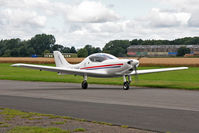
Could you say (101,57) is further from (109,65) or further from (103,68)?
(109,65)

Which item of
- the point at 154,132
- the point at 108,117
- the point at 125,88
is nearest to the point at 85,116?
the point at 108,117

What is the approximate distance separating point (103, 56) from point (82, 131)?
50.8 feet

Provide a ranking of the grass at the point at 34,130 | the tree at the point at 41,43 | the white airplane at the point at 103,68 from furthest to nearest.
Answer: the tree at the point at 41,43 < the white airplane at the point at 103,68 < the grass at the point at 34,130

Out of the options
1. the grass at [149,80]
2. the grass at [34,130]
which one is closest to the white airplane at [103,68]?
the grass at [149,80]

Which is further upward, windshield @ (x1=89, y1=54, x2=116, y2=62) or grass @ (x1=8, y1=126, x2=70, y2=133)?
windshield @ (x1=89, y1=54, x2=116, y2=62)

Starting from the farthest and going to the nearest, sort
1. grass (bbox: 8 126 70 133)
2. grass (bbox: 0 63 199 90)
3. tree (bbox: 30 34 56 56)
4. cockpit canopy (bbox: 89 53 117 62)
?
1. tree (bbox: 30 34 56 56)
2. grass (bbox: 0 63 199 90)
3. cockpit canopy (bbox: 89 53 117 62)
4. grass (bbox: 8 126 70 133)

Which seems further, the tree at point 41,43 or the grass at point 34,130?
the tree at point 41,43

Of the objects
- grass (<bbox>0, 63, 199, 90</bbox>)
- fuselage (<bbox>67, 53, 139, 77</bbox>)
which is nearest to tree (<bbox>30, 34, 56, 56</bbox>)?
grass (<bbox>0, 63, 199, 90</bbox>)

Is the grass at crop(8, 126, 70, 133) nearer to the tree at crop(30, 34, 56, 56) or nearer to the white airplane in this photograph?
the white airplane

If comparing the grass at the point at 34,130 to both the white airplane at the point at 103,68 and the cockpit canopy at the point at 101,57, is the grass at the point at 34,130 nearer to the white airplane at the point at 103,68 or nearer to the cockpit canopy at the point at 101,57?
the white airplane at the point at 103,68

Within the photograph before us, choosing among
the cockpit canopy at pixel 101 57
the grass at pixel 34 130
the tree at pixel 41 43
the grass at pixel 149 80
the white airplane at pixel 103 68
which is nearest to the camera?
the grass at pixel 34 130

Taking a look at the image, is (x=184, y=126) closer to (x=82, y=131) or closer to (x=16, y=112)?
(x=82, y=131)

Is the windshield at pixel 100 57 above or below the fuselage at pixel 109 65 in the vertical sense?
above

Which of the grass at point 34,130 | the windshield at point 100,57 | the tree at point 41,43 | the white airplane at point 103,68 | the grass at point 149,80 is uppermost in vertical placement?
the tree at point 41,43
